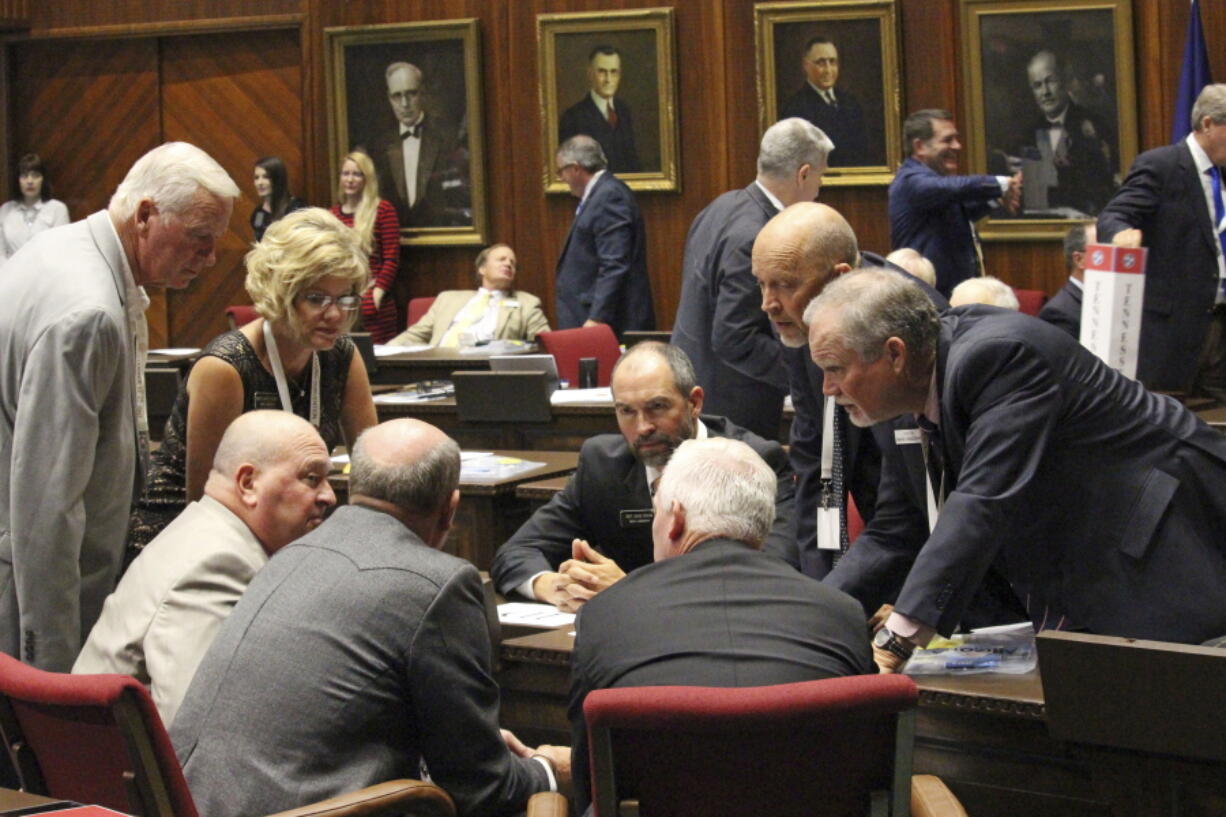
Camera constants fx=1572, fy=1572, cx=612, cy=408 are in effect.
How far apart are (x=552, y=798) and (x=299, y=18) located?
9.01 meters

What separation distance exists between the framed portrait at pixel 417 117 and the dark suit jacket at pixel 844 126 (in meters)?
2.23

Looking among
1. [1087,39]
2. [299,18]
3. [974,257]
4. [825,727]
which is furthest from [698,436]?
[299,18]

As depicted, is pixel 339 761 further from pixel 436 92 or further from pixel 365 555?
pixel 436 92

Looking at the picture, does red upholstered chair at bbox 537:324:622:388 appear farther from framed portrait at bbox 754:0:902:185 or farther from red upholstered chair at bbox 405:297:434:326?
red upholstered chair at bbox 405:297:434:326

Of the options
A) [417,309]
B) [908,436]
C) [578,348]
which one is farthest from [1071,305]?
[417,309]

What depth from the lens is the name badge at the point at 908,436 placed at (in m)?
2.96

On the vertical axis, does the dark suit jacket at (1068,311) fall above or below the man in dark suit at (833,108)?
below

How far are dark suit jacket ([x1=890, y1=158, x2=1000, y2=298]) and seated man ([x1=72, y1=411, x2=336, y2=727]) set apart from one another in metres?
4.56

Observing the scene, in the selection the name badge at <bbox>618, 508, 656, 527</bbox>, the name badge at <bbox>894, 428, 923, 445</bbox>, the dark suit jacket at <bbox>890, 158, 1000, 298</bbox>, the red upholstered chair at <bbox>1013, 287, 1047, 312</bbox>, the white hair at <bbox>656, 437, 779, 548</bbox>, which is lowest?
the name badge at <bbox>618, 508, 656, 527</bbox>

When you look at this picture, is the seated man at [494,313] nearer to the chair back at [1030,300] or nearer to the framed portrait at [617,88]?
the framed portrait at [617,88]

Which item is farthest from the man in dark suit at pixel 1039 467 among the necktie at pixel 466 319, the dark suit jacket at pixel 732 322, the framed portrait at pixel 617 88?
the framed portrait at pixel 617 88

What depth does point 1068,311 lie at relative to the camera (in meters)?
5.82

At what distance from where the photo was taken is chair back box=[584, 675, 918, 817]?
1933 mm

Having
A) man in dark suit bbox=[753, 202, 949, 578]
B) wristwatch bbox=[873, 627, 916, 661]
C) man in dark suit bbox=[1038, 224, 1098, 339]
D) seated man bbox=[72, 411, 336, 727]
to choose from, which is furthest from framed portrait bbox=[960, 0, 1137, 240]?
seated man bbox=[72, 411, 336, 727]
